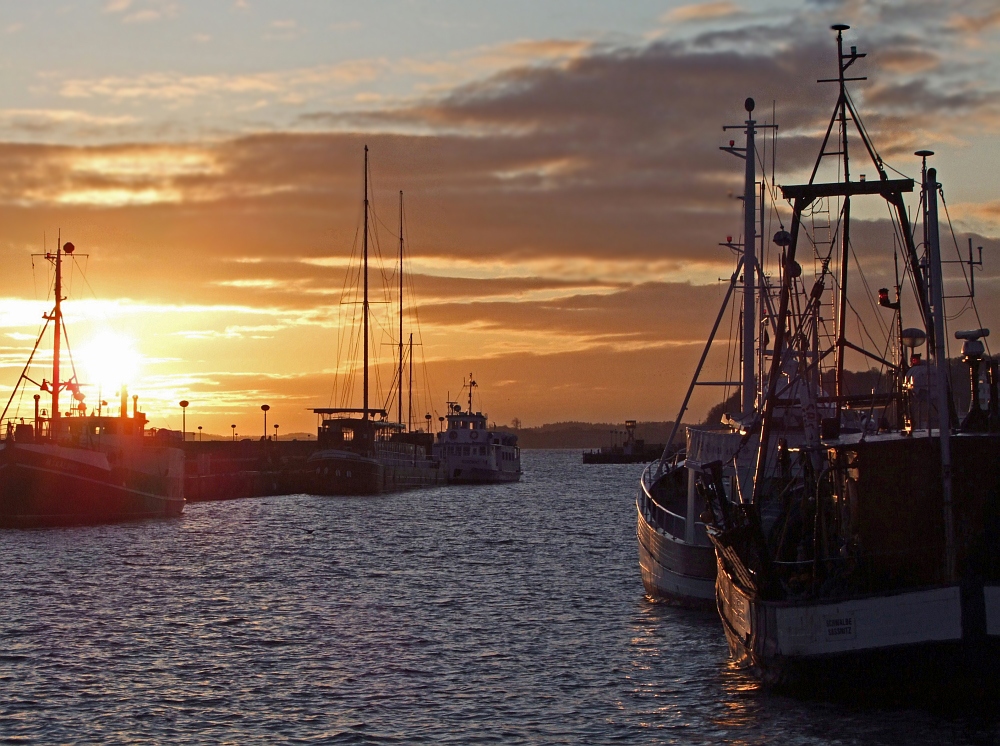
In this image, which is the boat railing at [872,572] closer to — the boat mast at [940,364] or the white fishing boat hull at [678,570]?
the boat mast at [940,364]

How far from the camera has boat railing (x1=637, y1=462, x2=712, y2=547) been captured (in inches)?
1291

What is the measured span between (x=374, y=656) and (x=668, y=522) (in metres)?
11.2

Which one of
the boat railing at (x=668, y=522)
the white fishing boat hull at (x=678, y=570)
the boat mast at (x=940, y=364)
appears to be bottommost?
the white fishing boat hull at (x=678, y=570)

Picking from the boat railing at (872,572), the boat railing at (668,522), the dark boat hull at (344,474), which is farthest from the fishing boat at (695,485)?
the dark boat hull at (344,474)

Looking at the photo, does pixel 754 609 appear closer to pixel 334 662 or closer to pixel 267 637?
pixel 334 662

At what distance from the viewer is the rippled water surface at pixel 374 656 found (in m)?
20.4

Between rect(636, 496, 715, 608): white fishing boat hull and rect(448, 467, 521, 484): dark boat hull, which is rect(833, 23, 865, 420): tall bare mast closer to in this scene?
rect(636, 496, 715, 608): white fishing boat hull

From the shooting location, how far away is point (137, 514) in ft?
231

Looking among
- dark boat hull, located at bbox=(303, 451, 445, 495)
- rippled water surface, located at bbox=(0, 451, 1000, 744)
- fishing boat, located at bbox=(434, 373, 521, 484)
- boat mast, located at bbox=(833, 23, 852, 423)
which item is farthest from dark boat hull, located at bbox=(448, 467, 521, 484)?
boat mast, located at bbox=(833, 23, 852, 423)

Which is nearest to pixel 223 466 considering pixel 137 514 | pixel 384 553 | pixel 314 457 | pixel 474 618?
pixel 314 457

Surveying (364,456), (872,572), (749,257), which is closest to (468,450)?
(364,456)

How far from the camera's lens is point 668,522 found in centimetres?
3494

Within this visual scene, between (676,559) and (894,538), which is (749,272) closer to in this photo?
(676,559)

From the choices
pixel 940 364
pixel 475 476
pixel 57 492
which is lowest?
pixel 475 476
